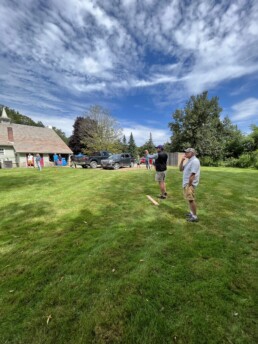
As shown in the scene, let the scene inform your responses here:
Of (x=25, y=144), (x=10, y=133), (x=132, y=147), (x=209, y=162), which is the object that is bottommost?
(x=209, y=162)

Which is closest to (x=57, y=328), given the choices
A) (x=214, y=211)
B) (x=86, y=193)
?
(x=214, y=211)

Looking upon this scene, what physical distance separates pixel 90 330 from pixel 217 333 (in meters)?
1.23

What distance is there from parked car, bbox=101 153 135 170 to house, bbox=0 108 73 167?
1234 centimetres

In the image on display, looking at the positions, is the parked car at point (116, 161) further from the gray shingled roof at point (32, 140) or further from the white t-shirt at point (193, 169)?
the gray shingled roof at point (32, 140)

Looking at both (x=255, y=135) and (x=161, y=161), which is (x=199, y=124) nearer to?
(x=255, y=135)

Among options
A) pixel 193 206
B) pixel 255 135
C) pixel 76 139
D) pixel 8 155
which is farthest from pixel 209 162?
pixel 8 155

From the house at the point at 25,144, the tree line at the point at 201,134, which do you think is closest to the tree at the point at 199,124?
the tree line at the point at 201,134

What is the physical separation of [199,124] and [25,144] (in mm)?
29914

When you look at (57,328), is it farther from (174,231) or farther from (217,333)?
(174,231)

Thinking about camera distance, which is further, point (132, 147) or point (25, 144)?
point (132, 147)

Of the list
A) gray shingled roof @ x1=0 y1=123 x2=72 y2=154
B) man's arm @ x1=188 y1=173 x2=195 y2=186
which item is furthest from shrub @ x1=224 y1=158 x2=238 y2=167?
gray shingled roof @ x1=0 y1=123 x2=72 y2=154

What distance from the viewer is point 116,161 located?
59.7ft

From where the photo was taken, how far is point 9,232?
12.7 ft

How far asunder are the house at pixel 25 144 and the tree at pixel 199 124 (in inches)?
838
